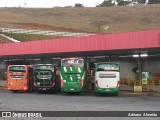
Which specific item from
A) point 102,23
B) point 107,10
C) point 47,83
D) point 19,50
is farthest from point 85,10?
point 47,83

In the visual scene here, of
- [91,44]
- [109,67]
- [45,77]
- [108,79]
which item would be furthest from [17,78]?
[109,67]

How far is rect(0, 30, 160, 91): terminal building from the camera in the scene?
3400 centimetres

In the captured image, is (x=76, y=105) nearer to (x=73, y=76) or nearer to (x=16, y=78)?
(x=73, y=76)

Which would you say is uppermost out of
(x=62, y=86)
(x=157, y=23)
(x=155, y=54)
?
(x=157, y=23)

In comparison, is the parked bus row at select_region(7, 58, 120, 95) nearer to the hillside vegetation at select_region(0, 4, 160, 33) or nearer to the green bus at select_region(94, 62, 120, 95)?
the green bus at select_region(94, 62, 120, 95)

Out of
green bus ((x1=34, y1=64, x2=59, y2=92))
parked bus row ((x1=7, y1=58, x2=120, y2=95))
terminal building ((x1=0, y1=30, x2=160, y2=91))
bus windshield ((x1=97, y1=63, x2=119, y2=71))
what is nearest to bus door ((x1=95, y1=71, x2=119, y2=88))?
parked bus row ((x1=7, y1=58, x2=120, y2=95))

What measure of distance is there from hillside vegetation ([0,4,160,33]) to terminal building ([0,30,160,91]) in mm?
32824

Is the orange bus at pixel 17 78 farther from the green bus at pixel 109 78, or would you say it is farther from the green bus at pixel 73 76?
the green bus at pixel 109 78

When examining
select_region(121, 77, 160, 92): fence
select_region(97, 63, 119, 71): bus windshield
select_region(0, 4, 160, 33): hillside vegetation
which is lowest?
select_region(121, 77, 160, 92): fence

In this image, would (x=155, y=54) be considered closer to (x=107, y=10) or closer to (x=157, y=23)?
(x=157, y=23)

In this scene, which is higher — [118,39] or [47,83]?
[118,39]

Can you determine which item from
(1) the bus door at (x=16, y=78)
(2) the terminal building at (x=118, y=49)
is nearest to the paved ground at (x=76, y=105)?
(2) the terminal building at (x=118, y=49)

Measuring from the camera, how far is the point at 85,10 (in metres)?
105

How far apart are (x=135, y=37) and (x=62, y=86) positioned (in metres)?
7.19
